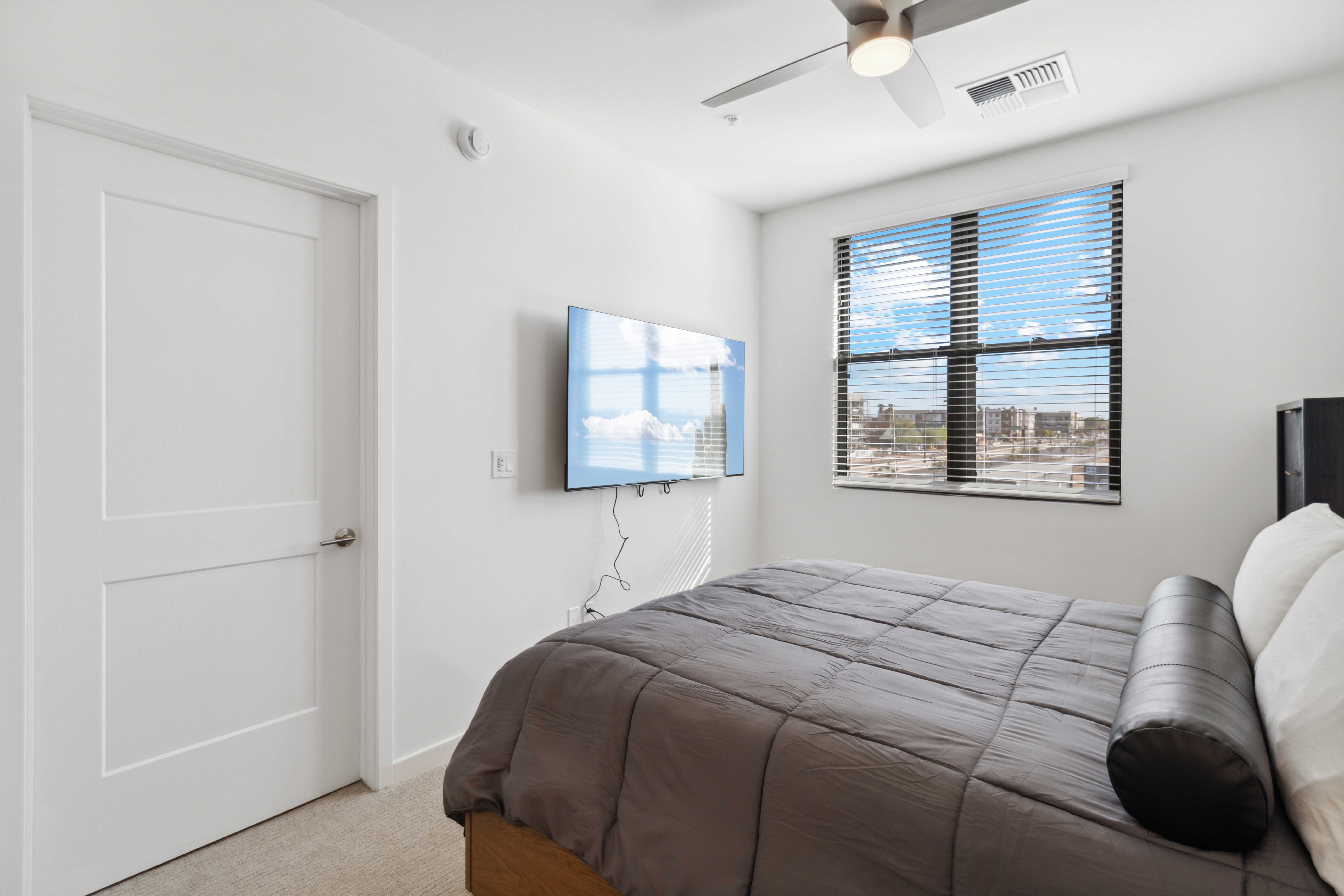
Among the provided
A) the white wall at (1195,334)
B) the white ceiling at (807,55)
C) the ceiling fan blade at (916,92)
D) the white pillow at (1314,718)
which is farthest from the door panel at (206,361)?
the white wall at (1195,334)

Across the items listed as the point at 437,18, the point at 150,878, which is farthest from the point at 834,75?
the point at 150,878

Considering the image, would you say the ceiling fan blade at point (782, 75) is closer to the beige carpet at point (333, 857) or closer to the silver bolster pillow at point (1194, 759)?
the silver bolster pillow at point (1194, 759)

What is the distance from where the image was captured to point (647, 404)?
3057 mm

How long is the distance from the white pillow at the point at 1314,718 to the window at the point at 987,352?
2120mm

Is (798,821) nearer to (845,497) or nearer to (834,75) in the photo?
(834,75)

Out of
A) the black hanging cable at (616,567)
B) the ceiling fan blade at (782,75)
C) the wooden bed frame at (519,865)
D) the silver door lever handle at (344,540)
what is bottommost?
the wooden bed frame at (519,865)

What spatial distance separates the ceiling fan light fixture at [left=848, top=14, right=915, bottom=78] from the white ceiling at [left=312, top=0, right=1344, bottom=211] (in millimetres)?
413

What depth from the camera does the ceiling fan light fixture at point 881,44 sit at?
5.61ft

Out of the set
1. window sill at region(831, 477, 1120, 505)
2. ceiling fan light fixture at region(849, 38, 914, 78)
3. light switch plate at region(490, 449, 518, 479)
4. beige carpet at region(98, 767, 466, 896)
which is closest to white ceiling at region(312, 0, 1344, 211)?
ceiling fan light fixture at region(849, 38, 914, 78)

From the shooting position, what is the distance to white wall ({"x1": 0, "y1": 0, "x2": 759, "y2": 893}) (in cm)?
156

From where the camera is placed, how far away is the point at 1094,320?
3.02m

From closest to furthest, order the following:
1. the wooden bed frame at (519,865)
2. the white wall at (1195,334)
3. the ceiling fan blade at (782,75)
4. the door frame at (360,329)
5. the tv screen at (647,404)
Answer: the wooden bed frame at (519,865)
the door frame at (360,329)
the ceiling fan blade at (782,75)
the white wall at (1195,334)
the tv screen at (647,404)

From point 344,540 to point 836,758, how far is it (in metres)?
1.75

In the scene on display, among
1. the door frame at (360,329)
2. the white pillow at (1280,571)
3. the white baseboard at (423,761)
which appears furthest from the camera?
the white baseboard at (423,761)
